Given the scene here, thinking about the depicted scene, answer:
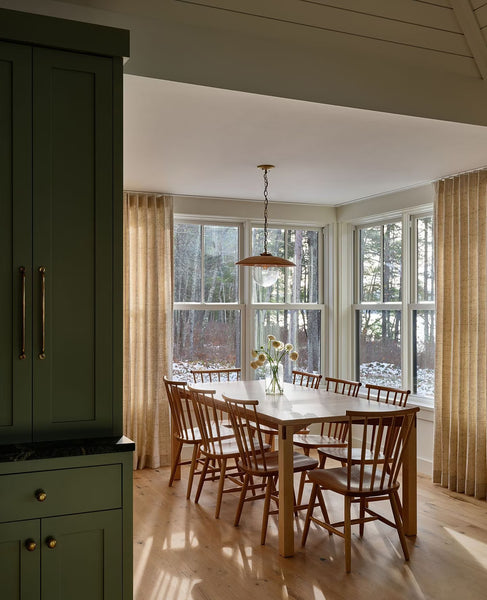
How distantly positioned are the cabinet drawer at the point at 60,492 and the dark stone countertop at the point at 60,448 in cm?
6

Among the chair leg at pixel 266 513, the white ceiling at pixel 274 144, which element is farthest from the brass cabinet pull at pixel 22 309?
the chair leg at pixel 266 513

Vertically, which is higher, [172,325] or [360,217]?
[360,217]

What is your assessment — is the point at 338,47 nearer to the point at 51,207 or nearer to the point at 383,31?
the point at 383,31

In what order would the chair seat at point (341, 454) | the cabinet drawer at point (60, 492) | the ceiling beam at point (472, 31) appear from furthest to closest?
the chair seat at point (341, 454) < the ceiling beam at point (472, 31) < the cabinet drawer at point (60, 492)

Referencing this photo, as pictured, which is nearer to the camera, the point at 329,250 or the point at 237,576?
the point at 237,576

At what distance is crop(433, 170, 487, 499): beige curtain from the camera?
4.73 metres

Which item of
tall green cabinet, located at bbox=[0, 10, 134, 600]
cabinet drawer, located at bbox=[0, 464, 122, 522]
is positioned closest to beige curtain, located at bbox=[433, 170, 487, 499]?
tall green cabinet, located at bbox=[0, 10, 134, 600]

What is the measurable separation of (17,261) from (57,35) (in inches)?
33.0

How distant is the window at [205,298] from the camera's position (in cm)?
601

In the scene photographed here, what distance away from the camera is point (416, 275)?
18.6ft

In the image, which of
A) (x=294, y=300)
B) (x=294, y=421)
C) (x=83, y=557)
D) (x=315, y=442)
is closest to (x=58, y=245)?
(x=83, y=557)

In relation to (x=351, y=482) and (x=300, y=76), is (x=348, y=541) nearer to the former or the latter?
(x=351, y=482)

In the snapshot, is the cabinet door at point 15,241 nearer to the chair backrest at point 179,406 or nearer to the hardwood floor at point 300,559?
the hardwood floor at point 300,559

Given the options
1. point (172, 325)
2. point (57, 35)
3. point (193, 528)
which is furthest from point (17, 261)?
point (172, 325)
